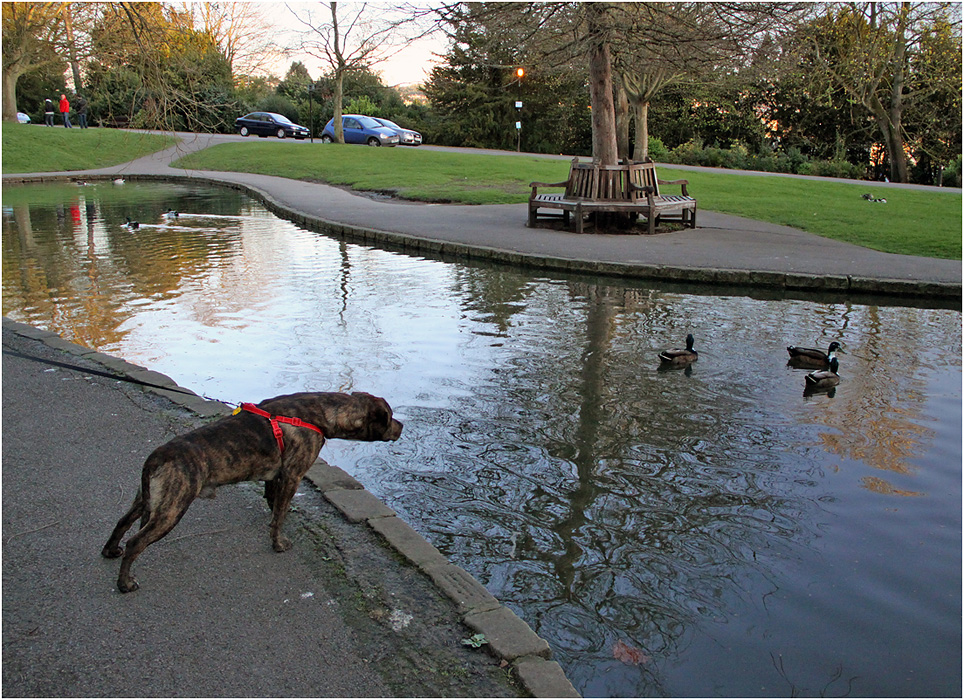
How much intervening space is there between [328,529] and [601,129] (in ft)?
46.7

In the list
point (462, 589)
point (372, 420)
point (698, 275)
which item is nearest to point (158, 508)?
point (372, 420)

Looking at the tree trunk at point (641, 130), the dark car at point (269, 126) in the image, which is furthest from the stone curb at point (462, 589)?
the dark car at point (269, 126)

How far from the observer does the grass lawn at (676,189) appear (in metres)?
16.7

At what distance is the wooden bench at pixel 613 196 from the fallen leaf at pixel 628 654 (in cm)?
1295

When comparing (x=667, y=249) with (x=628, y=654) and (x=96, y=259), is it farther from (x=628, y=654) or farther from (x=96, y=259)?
(x=628, y=654)

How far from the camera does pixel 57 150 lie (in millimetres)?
36938

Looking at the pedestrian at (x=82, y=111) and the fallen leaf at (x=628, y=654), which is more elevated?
the pedestrian at (x=82, y=111)

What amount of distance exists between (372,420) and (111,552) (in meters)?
1.53

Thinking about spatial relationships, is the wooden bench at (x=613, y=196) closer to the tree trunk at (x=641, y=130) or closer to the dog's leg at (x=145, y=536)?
the dog's leg at (x=145, y=536)

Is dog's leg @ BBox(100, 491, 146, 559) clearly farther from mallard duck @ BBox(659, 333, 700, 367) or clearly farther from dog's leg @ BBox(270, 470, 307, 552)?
mallard duck @ BBox(659, 333, 700, 367)

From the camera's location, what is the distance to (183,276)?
12914mm

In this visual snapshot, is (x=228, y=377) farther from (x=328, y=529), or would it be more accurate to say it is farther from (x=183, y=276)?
(x=183, y=276)

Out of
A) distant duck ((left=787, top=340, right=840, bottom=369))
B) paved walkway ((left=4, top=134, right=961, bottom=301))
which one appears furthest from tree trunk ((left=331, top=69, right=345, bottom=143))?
distant duck ((left=787, top=340, right=840, bottom=369))

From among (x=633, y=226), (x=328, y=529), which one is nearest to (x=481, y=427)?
(x=328, y=529)
